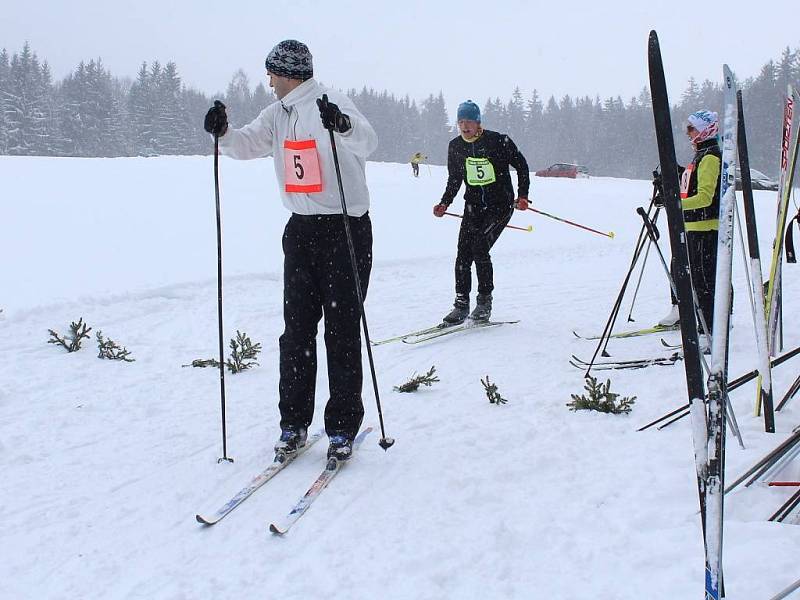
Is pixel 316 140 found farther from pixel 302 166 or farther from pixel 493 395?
pixel 493 395

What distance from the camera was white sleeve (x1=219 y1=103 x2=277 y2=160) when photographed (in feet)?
11.1

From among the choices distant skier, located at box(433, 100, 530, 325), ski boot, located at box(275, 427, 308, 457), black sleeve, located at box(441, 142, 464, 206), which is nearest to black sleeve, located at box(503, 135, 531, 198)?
distant skier, located at box(433, 100, 530, 325)

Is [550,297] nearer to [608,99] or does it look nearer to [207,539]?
[207,539]

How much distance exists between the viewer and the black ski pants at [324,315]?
327 centimetres

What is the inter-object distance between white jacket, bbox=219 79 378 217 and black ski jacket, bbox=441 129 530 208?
299 cm

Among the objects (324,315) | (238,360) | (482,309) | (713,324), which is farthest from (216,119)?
(482,309)

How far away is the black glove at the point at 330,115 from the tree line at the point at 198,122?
53.8 meters

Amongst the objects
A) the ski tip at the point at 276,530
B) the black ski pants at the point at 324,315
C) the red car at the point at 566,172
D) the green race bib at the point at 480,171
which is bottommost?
the ski tip at the point at 276,530

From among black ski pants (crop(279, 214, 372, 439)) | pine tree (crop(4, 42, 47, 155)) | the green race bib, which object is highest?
pine tree (crop(4, 42, 47, 155))

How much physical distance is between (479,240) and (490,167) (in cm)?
69

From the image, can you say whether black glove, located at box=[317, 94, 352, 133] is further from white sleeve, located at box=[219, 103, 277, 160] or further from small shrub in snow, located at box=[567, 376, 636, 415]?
small shrub in snow, located at box=[567, 376, 636, 415]

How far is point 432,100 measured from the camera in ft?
332

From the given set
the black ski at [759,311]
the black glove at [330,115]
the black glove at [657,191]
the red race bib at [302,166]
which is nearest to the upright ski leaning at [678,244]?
the black ski at [759,311]

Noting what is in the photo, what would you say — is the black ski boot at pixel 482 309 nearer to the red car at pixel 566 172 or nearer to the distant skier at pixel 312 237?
the distant skier at pixel 312 237
